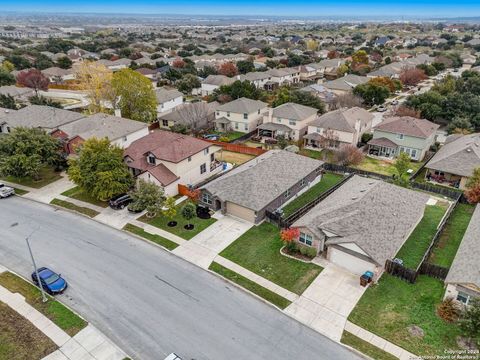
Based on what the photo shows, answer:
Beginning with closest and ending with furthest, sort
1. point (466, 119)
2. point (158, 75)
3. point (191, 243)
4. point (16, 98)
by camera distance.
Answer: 1. point (191, 243)
2. point (466, 119)
3. point (16, 98)
4. point (158, 75)

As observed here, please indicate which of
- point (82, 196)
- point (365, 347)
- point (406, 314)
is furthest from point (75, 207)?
point (406, 314)

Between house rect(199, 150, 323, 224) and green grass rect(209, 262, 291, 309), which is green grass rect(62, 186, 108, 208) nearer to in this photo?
house rect(199, 150, 323, 224)

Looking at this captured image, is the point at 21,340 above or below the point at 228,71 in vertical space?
below

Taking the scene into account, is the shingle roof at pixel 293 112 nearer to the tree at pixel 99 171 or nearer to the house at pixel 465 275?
the tree at pixel 99 171

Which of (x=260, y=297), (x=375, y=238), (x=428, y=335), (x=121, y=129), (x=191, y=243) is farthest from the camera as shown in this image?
(x=121, y=129)

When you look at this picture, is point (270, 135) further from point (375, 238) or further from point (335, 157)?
point (375, 238)

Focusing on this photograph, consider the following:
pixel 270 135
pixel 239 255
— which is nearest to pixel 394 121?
pixel 270 135

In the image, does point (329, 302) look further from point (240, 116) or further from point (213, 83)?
point (213, 83)
